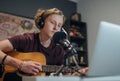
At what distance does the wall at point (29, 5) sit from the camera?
3599 millimetres

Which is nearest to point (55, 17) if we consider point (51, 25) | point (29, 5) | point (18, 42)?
point (51, 25)

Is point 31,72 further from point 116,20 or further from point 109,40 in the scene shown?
point 116,20

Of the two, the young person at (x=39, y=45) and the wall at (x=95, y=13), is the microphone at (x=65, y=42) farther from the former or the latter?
the wall at (x=95, y=13)

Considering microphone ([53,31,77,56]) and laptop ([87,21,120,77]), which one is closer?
laptop ([87,21,120,77])

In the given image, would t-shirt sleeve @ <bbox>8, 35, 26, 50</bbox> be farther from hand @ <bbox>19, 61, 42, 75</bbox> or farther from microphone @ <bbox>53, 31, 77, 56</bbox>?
microphone @ <bbox>53, 31, 77, 56</bbox>

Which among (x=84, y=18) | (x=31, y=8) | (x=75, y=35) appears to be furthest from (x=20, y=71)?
(x=84, y=18)

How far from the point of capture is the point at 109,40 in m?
0.98

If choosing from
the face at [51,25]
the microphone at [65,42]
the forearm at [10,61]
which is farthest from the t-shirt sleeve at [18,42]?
the microphone at [65,42]

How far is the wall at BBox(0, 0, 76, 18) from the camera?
11.8 ft

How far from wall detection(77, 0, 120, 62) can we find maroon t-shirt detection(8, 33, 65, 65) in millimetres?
2319

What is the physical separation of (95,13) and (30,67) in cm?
299

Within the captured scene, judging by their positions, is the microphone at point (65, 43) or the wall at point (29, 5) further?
the wall at point (29, 5)

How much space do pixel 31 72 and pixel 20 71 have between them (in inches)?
4.9

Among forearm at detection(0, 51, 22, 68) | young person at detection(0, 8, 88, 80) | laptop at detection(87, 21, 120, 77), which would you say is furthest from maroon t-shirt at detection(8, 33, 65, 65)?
laptop at detection(87, 21, 120, 77)
